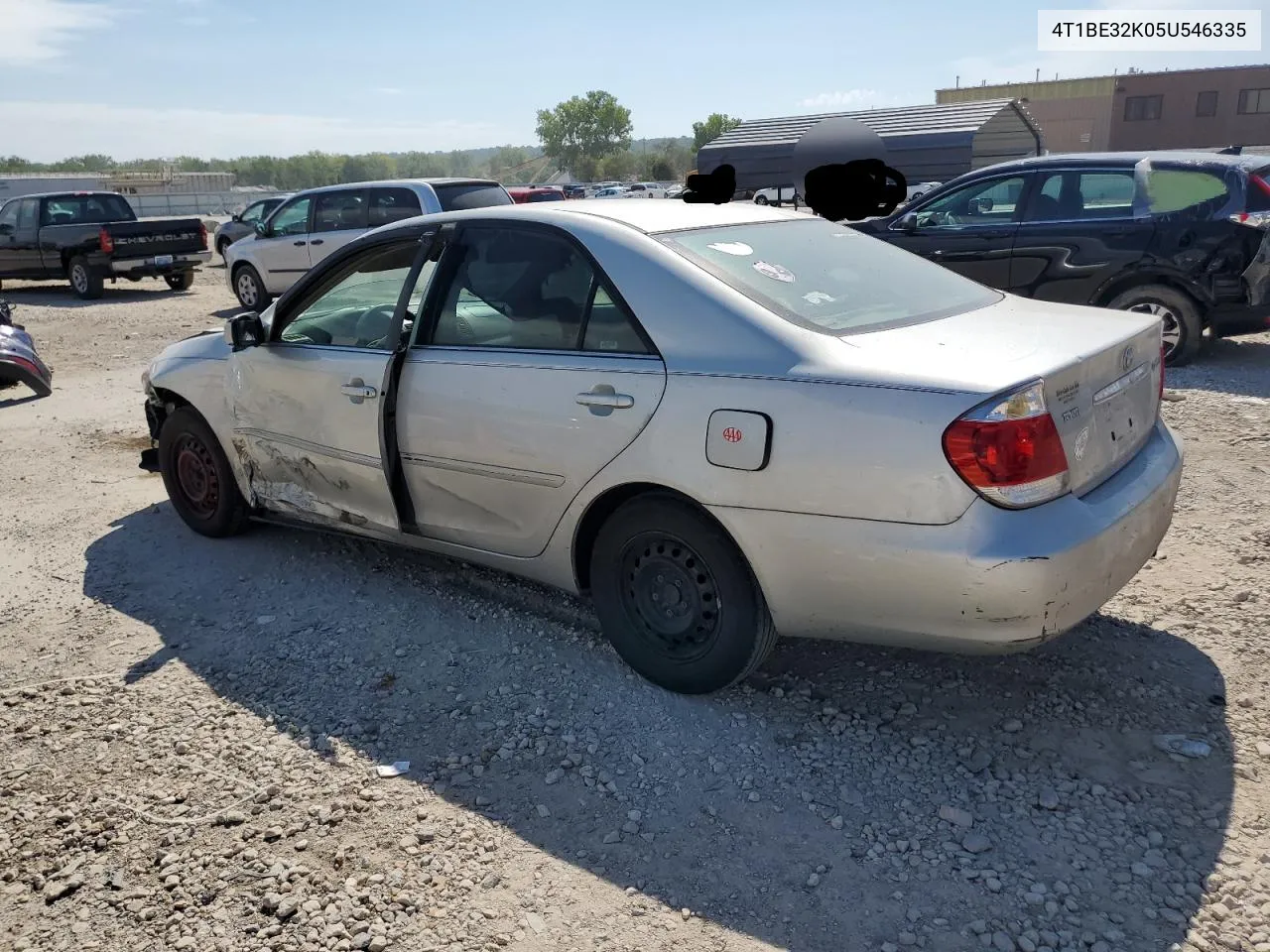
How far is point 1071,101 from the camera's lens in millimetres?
56188

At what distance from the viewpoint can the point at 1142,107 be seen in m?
55.5

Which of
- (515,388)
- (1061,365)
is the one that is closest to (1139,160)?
(1061,365)

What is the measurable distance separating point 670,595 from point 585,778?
0.67 m

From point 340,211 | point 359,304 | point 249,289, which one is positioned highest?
point 340,211

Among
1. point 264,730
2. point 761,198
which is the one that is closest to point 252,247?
point 761,198

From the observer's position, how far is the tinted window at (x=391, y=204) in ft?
41.7

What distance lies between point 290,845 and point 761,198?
Result: 17.2 meters

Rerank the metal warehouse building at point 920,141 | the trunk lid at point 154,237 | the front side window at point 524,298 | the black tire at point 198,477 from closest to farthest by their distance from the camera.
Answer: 1. the front side window at point 524,298
2. the black tire at point 198,477
3. the trunk lid at point 154,237
4. the metal warehouse building at point 920,141

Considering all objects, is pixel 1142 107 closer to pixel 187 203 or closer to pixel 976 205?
pixel 187 203

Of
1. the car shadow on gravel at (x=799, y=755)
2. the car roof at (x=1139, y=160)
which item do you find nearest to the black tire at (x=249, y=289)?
the car roof at (x=1139, y=160)

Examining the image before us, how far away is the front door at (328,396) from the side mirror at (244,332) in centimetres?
6

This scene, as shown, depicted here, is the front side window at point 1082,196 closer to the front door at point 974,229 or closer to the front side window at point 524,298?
the front door at point 974,229

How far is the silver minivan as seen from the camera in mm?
12555

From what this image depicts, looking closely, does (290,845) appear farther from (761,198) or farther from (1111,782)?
(761,198)
